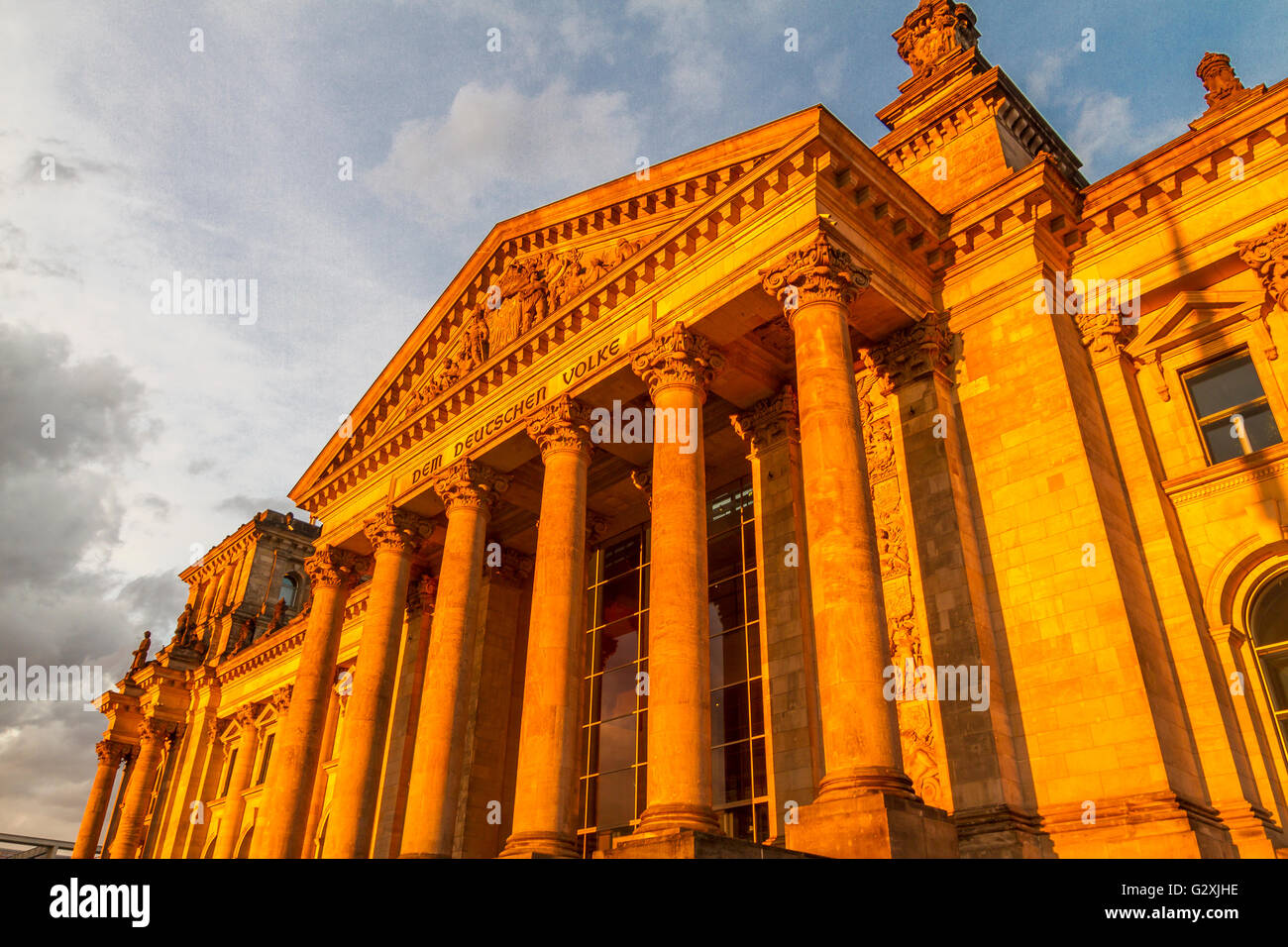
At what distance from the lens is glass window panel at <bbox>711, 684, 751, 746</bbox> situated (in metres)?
20.7

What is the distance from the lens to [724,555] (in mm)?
23344

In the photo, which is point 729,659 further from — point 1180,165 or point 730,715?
point 1180,165

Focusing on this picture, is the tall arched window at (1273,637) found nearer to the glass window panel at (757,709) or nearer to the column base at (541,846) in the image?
the glass window panel at (757,709)

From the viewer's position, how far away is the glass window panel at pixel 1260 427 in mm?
16188

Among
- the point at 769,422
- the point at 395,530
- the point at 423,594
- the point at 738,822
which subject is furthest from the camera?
the point at 423,594

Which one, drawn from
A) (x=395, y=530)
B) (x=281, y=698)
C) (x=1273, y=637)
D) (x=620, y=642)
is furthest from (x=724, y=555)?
(x=281, y=698)

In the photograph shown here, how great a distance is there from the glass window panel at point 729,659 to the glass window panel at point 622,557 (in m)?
4.80

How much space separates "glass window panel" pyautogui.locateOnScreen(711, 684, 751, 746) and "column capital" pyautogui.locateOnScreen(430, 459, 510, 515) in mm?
8073

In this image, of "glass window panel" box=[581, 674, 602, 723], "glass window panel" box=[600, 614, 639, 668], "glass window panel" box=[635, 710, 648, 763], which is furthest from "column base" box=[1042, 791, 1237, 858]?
"glass window panel" box=[581, 674, 602, 723]

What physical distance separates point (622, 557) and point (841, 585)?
1341cm

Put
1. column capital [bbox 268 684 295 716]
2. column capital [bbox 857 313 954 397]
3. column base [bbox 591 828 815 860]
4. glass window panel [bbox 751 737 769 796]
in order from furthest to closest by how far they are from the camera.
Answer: column capital [bbox 268 684 295 716] < glass window panel [bbox 751 737 769 796] < column capital [bbox 857 313 954 397] < column base [bbox 591 828 815 860]

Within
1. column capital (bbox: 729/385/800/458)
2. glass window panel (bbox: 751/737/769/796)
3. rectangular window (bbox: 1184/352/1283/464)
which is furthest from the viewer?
column capital (bbox: 729/385/800/458)

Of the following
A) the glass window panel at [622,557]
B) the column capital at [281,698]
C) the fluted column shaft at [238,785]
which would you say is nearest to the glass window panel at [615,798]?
the glass window panel at [622,557]

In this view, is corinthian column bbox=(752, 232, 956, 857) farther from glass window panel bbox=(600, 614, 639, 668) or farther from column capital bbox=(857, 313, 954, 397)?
glass window panel bbox=(600, 614, 639, 668)
